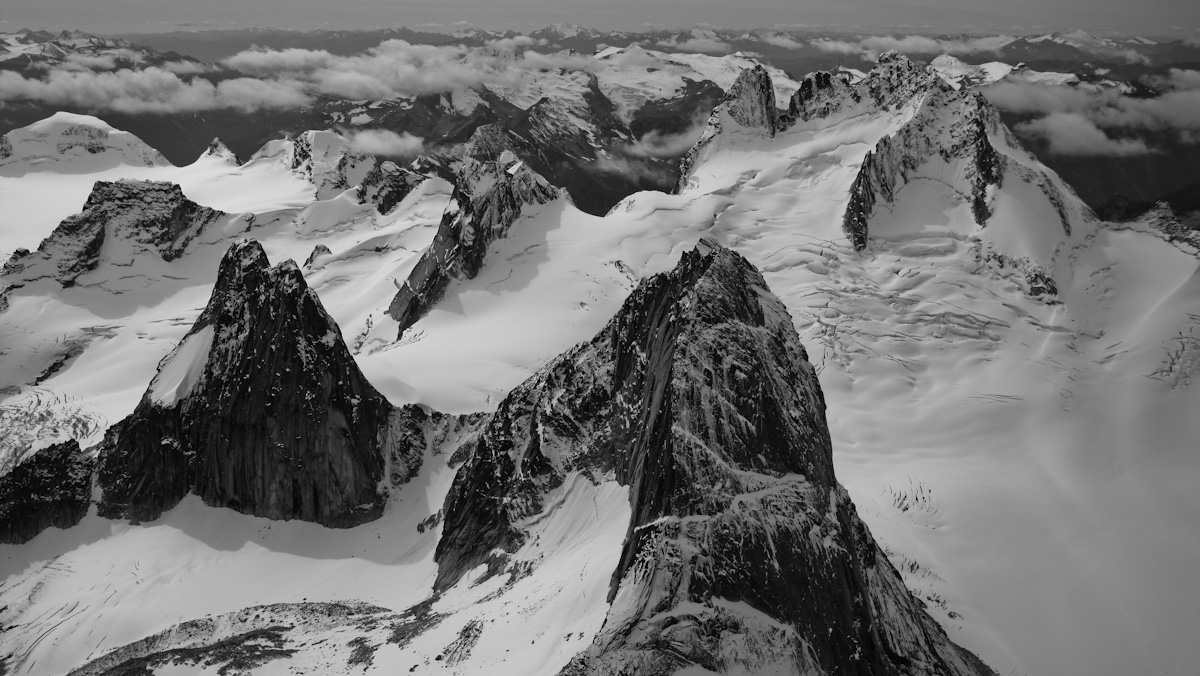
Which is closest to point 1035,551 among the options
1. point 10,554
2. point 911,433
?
point 911,433

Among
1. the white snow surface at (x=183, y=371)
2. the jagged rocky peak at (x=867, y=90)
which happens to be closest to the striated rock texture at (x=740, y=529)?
the white snow surface at (x=183, y=371)

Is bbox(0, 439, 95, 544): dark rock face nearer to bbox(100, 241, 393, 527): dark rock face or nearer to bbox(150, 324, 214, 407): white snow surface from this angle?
bbox(100, 241, 393, 527): dark rock face

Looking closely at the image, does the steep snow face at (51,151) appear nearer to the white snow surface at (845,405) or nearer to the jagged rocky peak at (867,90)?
the white snow surface at (845,405)

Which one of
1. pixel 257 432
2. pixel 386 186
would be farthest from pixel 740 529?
pixel 386 186

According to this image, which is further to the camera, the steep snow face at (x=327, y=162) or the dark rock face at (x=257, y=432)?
the steep snow face at (x=327, y=162)

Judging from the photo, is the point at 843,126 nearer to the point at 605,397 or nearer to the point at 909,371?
the point at 909,371

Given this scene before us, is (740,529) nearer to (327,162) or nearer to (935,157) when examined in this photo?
(935,157)

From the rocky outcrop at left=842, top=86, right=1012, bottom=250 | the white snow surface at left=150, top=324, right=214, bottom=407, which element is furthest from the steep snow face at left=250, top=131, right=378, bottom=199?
the rocky outcrop at left=842, top=86, right=1012, bottom=250
